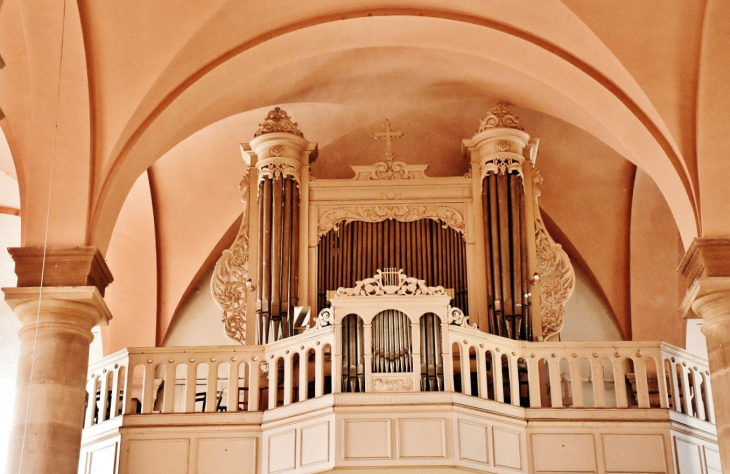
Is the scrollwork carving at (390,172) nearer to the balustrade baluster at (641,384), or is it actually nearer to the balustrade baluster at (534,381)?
the balustrade baluster at (534,381)

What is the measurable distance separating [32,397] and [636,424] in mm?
5900

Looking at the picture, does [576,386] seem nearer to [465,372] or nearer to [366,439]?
[465,372]

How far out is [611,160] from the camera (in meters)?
15.8

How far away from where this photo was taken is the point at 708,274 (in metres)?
11.5

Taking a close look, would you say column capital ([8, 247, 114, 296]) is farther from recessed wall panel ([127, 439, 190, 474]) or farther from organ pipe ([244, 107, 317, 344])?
organ pipe ([244, 107, 317, 344])

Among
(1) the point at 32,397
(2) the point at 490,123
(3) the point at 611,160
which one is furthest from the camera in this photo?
(3) the point at 611,160

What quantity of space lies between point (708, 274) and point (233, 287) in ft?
17.6

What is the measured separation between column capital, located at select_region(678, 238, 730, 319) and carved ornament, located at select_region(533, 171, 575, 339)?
77.8 inches

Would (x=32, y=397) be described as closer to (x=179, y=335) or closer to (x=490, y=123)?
(x=179, y=335)

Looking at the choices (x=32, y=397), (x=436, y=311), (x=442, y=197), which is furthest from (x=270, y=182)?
(x=32, y=397)

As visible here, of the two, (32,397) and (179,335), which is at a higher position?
(179,335)

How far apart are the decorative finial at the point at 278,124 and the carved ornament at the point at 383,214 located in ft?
3.71

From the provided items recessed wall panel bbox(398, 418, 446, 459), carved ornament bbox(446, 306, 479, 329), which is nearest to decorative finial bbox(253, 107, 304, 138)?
carved ornament bbox(446, 306, 479, 329)

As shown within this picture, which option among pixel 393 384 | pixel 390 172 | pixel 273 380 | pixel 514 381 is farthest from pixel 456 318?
pixel 390 172
